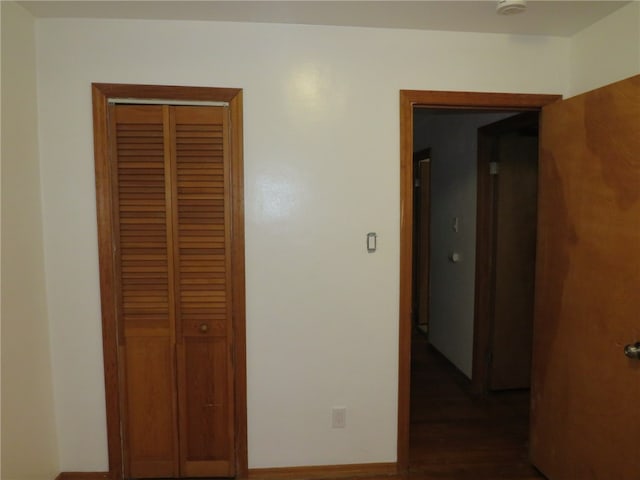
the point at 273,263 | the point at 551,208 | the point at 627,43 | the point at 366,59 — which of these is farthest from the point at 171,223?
the point at 627,43

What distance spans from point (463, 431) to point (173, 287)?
2.08 meters

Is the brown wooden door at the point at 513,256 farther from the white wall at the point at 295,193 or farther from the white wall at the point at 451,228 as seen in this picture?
the white wall at the point at 295,193

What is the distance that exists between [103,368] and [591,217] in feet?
8.08

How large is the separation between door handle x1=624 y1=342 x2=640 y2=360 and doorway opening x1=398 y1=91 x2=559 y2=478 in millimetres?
923

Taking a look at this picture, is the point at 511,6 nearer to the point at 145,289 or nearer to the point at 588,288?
the point at 588,288

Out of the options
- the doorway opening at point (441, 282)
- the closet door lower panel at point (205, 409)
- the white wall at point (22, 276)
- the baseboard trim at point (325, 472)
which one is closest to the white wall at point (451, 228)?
the doorway opening at point (441, 282)

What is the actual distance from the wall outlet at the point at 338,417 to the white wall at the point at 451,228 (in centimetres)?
155

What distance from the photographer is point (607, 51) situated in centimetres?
189

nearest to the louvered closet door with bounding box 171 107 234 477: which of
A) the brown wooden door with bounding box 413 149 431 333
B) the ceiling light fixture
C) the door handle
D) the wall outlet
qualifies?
the wall outlet

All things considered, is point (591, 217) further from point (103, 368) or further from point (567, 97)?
point (103, 368)

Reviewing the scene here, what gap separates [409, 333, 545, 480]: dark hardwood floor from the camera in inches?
88.6

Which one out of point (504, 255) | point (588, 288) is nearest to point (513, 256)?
point (504, 255)

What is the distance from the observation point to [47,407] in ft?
→ 6.52

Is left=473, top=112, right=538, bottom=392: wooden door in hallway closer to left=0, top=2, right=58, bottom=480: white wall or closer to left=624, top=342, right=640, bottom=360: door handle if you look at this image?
left=624, top=342, right=640, bottom=360: door handle
